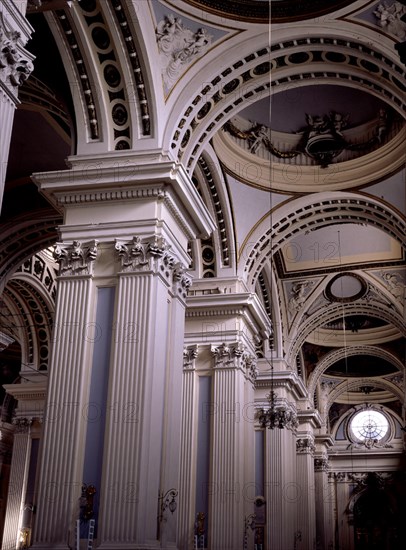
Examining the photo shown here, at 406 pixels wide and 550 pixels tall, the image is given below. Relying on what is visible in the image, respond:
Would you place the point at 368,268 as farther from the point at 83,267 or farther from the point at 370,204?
the point at 83,267

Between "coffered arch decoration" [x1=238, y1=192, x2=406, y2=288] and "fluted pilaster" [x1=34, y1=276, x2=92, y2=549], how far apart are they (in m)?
5.99

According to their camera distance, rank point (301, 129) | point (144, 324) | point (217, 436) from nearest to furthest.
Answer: point (144, 324)
point (217, 436)
point (301, 129)

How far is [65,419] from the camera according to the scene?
908 cm

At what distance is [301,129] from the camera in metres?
15.3

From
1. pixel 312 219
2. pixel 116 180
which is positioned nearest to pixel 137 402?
pixel 116 180

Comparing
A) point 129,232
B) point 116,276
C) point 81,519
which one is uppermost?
point 129,232

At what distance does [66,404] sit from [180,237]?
2931mm

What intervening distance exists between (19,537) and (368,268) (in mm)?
11058

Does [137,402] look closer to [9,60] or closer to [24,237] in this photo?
[9,60]

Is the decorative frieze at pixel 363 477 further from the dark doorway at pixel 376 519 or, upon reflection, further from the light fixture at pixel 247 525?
the light fixture at pixel 247 525

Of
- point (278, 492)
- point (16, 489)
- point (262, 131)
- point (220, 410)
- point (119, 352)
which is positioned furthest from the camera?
point (16, 489)

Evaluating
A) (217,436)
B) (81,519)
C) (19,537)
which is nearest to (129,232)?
(81,519)

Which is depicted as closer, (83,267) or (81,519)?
(81,519)

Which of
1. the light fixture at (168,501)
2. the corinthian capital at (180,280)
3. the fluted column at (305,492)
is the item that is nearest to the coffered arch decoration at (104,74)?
the corinthian capital at (180,280)
